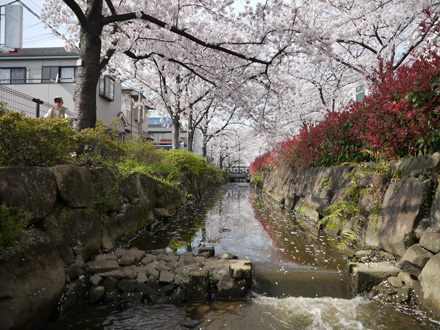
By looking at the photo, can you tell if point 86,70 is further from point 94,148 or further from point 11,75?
point 11,75

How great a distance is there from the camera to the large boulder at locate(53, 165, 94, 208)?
3.90 metres

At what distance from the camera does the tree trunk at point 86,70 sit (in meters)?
7.21

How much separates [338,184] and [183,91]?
11749 millimetres

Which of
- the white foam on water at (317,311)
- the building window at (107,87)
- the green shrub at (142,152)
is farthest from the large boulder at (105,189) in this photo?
the building window at (107,87)

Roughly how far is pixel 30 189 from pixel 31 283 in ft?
3.35

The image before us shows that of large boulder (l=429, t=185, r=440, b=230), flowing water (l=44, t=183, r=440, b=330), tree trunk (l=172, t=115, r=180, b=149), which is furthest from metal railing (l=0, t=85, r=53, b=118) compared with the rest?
large boulder (l=429, t=185, r=440, b=230)

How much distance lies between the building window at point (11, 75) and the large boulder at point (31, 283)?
22.7 meters

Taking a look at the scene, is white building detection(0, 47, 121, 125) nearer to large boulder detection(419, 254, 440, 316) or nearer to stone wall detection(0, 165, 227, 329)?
stone wall detection(0, 165, 227, 329)

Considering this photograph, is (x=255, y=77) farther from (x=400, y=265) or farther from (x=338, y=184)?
(x=400, y=265)

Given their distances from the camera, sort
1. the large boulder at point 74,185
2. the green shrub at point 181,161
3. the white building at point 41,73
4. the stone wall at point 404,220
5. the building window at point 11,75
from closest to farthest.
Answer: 1. the stone wall at point 404,220
2. the large boulder at point 74,185
3. the green shrub at point 181,161
4. the white building at point 41,73
5. the building window at point 11,75

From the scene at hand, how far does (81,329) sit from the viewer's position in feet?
9.63

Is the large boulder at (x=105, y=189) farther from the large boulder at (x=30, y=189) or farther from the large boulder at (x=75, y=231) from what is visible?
the large boulder at (x=30, y=189)

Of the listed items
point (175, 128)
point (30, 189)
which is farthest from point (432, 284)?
point (175, 128)

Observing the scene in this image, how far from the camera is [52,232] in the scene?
3533mm
